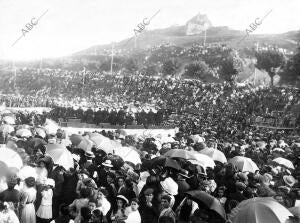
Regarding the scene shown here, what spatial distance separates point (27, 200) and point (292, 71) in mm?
42890

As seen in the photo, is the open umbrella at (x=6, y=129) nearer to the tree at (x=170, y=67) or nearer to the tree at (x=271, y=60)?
the tree at (x=271, y=60)

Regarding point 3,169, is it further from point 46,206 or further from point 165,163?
point 165,163

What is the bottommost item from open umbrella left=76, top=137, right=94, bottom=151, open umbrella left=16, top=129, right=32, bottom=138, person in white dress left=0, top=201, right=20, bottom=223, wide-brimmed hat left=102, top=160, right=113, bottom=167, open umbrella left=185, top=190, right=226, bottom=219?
open umbrella left=16, top=129, right=32, bottom=138

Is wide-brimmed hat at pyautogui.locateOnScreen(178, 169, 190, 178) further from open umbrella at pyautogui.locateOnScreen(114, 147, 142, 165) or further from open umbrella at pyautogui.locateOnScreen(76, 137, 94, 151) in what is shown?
open umbrella at pyautogui.locateOnScreen(76, 137, 94, 151)

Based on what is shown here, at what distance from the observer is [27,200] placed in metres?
7.36

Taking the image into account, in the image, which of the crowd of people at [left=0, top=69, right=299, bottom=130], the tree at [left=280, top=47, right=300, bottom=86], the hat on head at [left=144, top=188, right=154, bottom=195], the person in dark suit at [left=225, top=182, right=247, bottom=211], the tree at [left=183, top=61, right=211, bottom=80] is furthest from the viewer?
the tree at [left=183, top=61, right=211, bottom=80]

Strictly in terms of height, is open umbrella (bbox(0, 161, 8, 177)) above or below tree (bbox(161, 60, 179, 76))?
above

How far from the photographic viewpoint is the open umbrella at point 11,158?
→ 867 centimetres

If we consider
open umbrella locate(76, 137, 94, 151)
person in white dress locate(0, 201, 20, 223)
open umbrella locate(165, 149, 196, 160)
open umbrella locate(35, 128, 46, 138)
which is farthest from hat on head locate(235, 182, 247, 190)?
open umbrella locate(35, 128, 46, 138)

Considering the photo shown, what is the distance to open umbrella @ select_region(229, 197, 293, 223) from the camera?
586 centimetres

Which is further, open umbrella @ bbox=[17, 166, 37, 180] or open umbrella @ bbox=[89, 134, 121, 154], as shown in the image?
open umbrella @ bbox=[89, 134, 121, 154]

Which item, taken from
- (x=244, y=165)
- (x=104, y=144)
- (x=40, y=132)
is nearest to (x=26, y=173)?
(x=104, y=144)

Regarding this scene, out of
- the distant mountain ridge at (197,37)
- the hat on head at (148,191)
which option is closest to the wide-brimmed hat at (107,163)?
the hat on head at (148,191)

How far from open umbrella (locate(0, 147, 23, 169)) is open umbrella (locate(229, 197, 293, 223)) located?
4.48m
